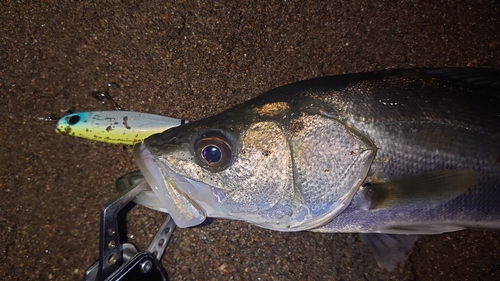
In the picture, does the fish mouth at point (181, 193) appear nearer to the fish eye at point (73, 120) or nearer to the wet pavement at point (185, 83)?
the wet pavement at point (185, 83)

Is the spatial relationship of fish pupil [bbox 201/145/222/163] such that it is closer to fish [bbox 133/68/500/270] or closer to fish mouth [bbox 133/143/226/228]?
fish [bbox 133/68/500/270]

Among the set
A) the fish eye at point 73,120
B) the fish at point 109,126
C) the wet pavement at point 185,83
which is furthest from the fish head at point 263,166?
the fish eye at point 73,120

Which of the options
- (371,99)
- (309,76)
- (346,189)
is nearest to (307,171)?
(346,189)

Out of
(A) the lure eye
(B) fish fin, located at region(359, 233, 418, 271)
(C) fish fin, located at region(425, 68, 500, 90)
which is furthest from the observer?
(B) fish fin, located at region(359, 233, 418, 271)

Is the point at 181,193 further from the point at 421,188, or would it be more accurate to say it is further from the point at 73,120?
the point at 421,188

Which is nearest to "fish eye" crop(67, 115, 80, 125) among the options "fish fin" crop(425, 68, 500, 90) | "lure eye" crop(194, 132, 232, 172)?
"lure eye" crop(194, 132, 232, 172)

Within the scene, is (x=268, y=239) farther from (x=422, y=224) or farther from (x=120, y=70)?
(x=120, y=70)
